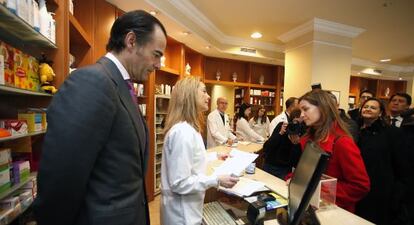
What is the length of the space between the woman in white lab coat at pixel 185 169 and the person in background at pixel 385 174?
129cm

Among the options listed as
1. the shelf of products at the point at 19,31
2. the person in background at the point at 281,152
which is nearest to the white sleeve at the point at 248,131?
the person in background at the point at 281,152

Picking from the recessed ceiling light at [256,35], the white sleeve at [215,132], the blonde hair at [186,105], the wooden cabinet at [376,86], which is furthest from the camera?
the wooden cabinet at [376,86]

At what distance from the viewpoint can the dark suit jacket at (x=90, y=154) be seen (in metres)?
0.67

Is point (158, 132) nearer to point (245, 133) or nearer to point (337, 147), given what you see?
point (245, 133)

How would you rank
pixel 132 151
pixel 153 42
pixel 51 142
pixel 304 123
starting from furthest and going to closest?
pixel 304 123
pixel 153 42
pixel 132 151
pixel 51 142

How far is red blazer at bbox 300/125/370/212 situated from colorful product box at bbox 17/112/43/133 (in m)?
1.74

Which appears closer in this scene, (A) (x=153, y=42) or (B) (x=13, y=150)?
(A) (x=153, y=42)

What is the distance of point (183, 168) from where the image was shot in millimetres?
1232

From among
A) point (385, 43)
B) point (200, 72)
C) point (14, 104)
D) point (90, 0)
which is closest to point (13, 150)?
point (14, 104)

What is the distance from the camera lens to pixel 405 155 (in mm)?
1836

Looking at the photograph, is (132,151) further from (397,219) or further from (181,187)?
(397,219)

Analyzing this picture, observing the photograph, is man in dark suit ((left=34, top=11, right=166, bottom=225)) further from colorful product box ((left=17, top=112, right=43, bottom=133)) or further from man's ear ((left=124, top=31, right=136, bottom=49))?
colorful product box ((left=17, top=112, right=43, bottom=133))

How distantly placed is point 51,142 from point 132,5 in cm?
265

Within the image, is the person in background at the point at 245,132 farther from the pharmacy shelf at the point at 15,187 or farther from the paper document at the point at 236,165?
the pharmacy shelf at the point at 15,187
